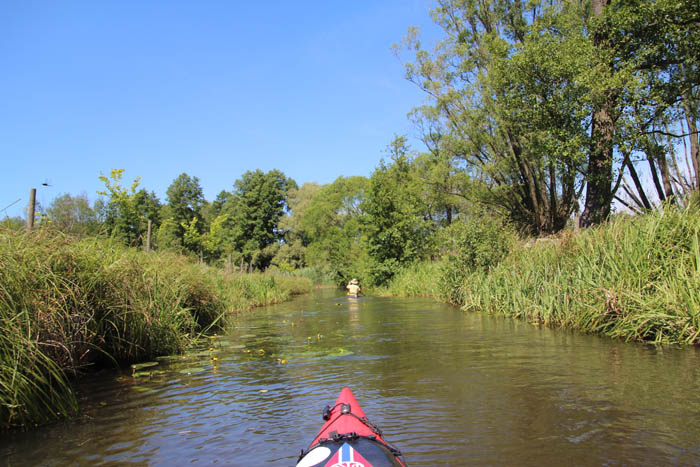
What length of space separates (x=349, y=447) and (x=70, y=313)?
4.59m

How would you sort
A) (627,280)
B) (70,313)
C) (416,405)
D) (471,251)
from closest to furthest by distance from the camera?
(416,405) → (70,313) → (627,280) → (471,251)

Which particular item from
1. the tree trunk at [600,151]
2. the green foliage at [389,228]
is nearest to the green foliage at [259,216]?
the green foliage at [389,228]

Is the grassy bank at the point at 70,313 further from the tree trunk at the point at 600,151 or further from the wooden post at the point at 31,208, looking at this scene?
the tree trunk at the point at 600,151

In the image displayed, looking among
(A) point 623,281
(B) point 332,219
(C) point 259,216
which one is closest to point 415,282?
(A) point 623,281

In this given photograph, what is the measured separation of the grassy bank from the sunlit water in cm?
37

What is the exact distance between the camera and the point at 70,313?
5852 millimetres

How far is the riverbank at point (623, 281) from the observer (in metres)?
7.83

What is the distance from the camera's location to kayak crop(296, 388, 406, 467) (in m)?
2.83

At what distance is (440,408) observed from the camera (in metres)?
5.15

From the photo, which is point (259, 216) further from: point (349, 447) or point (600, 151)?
point (349, 447)

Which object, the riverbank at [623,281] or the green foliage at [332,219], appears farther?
the green foliage at [332,219]

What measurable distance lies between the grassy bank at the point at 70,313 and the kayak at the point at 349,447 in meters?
3.14

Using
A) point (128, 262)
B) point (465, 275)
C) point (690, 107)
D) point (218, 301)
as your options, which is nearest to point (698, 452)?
point (128, 262)

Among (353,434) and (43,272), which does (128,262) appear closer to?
(43,272)
